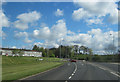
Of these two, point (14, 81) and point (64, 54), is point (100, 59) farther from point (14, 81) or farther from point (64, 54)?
point (64, 54)

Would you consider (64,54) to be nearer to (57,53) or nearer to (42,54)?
(57,53)

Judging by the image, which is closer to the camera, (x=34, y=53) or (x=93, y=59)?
(x=93, y=59)

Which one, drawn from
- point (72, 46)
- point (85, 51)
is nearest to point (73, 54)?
point (72, 46)

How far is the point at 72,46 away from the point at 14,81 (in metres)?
150

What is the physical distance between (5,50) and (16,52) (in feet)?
99.4

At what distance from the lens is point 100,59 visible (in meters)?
82.1

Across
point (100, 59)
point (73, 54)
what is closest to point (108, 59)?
point (100, 59)

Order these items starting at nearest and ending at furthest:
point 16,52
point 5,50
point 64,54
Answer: point 16,52 < point 5,50 < point 64,54

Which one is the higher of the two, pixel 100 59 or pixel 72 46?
pixel 72 46

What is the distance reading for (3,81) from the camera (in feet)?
38.0

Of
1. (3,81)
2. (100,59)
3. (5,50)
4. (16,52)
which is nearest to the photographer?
(3,81)

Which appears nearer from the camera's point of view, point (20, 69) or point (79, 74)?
point (79, 74)

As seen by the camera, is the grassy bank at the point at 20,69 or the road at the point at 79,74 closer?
the road at the point at 79,74

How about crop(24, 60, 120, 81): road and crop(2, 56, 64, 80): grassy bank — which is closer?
crop(24, 60, 120, 81): road
